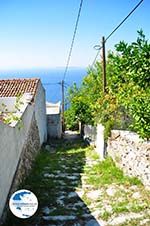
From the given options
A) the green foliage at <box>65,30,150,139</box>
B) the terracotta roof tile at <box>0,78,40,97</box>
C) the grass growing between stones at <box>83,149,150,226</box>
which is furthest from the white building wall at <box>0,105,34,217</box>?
the terracotta roof tile at <box>0,78,40,97</box>

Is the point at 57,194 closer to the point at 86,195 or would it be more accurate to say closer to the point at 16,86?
the point at 86,195

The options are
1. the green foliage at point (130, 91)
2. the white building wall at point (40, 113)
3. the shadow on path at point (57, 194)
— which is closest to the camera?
the shadow on path at point (57, 194)

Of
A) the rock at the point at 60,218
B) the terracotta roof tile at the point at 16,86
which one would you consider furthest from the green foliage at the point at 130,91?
the terracotta roof tile at the point at 16,86

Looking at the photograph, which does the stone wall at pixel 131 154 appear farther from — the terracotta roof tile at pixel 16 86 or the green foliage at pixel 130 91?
the terracotta roof tile at pixel 16 86

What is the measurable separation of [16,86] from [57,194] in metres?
14.3

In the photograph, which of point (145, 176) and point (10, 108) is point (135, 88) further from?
point (10, 108)

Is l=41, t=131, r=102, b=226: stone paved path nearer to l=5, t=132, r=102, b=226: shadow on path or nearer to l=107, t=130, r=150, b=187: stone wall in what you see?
l=5, t=132, r=102, b=226: shadow on path

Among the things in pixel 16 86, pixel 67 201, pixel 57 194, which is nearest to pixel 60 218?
pixel 67 201

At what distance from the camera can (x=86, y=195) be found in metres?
9.54

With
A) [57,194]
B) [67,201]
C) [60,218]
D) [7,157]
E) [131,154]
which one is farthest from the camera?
[131,154]

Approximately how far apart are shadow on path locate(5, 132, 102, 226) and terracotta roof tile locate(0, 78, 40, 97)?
25.6 ft

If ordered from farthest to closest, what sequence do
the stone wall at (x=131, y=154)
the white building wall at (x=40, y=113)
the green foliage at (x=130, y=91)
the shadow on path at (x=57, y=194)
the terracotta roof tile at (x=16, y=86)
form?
the terracotta roof tile at (x=16, y=86), the white building wall at (x=40, y=113), the stone wall at (x=131, y=154), the green foliage at (x=130, y=91), the shadow on path at (x=57, y=194)

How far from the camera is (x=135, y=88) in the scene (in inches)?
437

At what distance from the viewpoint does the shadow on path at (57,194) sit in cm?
766
